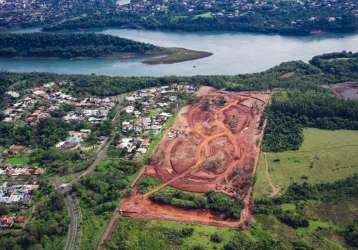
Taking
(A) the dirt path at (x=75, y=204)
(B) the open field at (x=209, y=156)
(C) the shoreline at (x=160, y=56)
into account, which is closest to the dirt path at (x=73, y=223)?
(A) the dirt path at (x=75, y=204)

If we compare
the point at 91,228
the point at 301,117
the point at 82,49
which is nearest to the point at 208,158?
the point at 301,117

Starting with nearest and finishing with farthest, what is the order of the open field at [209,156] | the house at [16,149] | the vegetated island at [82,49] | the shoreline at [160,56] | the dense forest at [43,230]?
1. the dense forest at [43,230]
2. the open field at [209,156]
3. the house at [16,149]
4. the shoreline at [160,56]
5. the vegetated island at [82,49]

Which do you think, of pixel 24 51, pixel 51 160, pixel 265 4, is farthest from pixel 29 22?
pixel 51 160

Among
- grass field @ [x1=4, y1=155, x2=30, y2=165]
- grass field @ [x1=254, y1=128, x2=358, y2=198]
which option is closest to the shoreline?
grass field @ [x1=254, y1=128, x2=358, y2=198]

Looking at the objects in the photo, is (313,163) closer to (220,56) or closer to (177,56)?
(220,56)

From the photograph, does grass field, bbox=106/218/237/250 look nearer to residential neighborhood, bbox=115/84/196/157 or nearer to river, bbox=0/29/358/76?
residential neighborhood, bbox=115/84/196/157

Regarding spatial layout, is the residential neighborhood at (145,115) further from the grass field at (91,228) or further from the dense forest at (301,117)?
the dense forest at (301,117)
